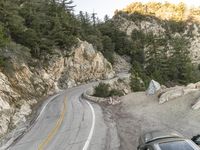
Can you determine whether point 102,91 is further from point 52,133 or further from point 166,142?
point 166,142

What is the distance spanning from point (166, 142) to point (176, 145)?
1.47 ft

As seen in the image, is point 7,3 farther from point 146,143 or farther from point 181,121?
point 146,143

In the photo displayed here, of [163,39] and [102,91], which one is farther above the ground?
[163,39]

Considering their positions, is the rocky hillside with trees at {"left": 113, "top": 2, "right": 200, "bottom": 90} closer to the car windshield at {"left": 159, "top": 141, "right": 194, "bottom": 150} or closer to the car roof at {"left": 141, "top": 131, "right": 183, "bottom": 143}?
the car roof at {"left": 141, "top": 131, "right": 183, "bottom": 143}

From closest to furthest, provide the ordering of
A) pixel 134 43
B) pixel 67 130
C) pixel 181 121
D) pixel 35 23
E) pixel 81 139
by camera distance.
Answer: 1. pixel 81 139
2. pixel 181 121
3. pixel 67 130
4. pixel 35 23
5. pixel 134 43

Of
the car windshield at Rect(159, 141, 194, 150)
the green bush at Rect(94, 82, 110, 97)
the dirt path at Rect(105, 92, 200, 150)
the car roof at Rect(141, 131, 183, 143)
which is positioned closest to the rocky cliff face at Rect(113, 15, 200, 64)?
the green bush at Rect(94, 82, 110, 97)

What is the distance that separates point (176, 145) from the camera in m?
9.95

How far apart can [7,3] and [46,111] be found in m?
18.5

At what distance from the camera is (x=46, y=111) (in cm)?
3131

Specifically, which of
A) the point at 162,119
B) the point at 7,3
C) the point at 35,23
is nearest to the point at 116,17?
the point at 35,23

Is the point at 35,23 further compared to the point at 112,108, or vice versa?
the point at 35,23

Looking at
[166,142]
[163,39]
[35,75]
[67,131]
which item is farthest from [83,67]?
[166,142]

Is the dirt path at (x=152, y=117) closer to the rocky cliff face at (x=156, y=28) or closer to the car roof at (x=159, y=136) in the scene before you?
the car roof at (x=159, y=136)

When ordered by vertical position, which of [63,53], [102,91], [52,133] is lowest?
[102,91]
